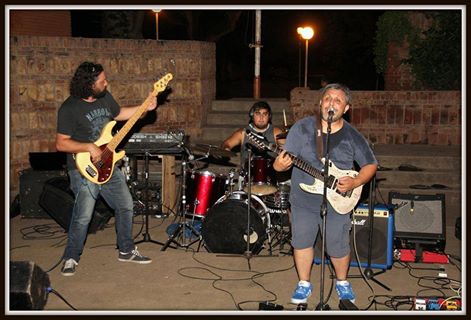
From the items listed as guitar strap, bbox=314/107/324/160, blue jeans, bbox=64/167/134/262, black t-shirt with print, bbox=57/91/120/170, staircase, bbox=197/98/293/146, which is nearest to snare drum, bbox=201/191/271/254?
blue jeans, bbox=64/167/134/262

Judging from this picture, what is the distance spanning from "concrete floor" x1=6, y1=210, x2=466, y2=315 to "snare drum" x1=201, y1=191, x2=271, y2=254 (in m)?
0.16

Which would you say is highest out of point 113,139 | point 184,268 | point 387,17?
point 387,17

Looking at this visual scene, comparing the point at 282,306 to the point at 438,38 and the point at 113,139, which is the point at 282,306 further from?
the point at 438,38

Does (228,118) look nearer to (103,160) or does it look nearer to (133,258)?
(133,258)

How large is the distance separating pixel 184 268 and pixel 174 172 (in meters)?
3.28

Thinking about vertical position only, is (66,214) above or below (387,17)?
below

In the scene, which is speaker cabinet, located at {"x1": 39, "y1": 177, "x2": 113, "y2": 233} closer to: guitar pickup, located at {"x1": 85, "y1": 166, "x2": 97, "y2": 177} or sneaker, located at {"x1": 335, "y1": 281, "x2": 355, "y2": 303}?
guitar pickup, located at {"x1": 85, "y1": 166, "x2": 97, "y2": 177}

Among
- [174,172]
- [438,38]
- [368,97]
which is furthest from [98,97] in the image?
[438,38]

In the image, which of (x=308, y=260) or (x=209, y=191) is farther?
(x=209, y=191)

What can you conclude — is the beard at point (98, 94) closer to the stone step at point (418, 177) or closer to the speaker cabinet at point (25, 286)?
the speaker cabinet at point (25, 286)

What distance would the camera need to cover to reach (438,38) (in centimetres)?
1387

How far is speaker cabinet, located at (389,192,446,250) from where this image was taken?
25.0 ft

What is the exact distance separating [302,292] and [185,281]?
1377mm

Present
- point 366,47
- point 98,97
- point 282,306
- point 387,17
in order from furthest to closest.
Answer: point 366,47
point 387,17
point 98,97
point 282,306
